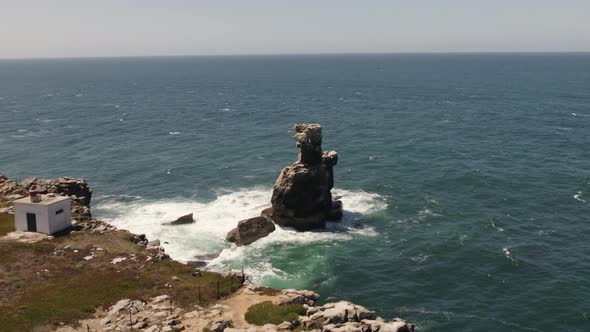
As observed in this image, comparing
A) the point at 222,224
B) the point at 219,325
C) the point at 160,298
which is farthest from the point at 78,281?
the point at 222,224

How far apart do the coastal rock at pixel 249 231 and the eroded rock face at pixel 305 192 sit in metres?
4.45

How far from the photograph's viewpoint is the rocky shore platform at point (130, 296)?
42.3 metres

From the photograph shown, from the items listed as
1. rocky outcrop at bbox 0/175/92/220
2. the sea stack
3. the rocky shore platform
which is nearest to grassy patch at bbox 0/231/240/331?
the rocky shore platform

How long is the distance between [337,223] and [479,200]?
26.5 meters

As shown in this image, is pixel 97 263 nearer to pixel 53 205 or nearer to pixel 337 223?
pixel 53 205

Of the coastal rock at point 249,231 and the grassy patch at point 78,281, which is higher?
the grassy patch at point 78,281

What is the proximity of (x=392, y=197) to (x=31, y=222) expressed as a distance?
5752 cm

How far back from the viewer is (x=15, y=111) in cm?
19188

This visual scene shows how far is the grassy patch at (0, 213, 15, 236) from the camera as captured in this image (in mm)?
61594

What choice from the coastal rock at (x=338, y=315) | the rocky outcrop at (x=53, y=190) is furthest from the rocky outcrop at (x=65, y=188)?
the coastal rock at (x=338, y=315)

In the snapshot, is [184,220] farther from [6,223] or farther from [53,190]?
[6,223]

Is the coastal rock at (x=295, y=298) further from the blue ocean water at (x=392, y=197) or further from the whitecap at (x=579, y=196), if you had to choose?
the whitecap at (x=579, y=196)

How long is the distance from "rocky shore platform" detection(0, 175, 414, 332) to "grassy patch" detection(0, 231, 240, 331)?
3.4 inches

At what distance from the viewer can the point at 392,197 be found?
294ft
